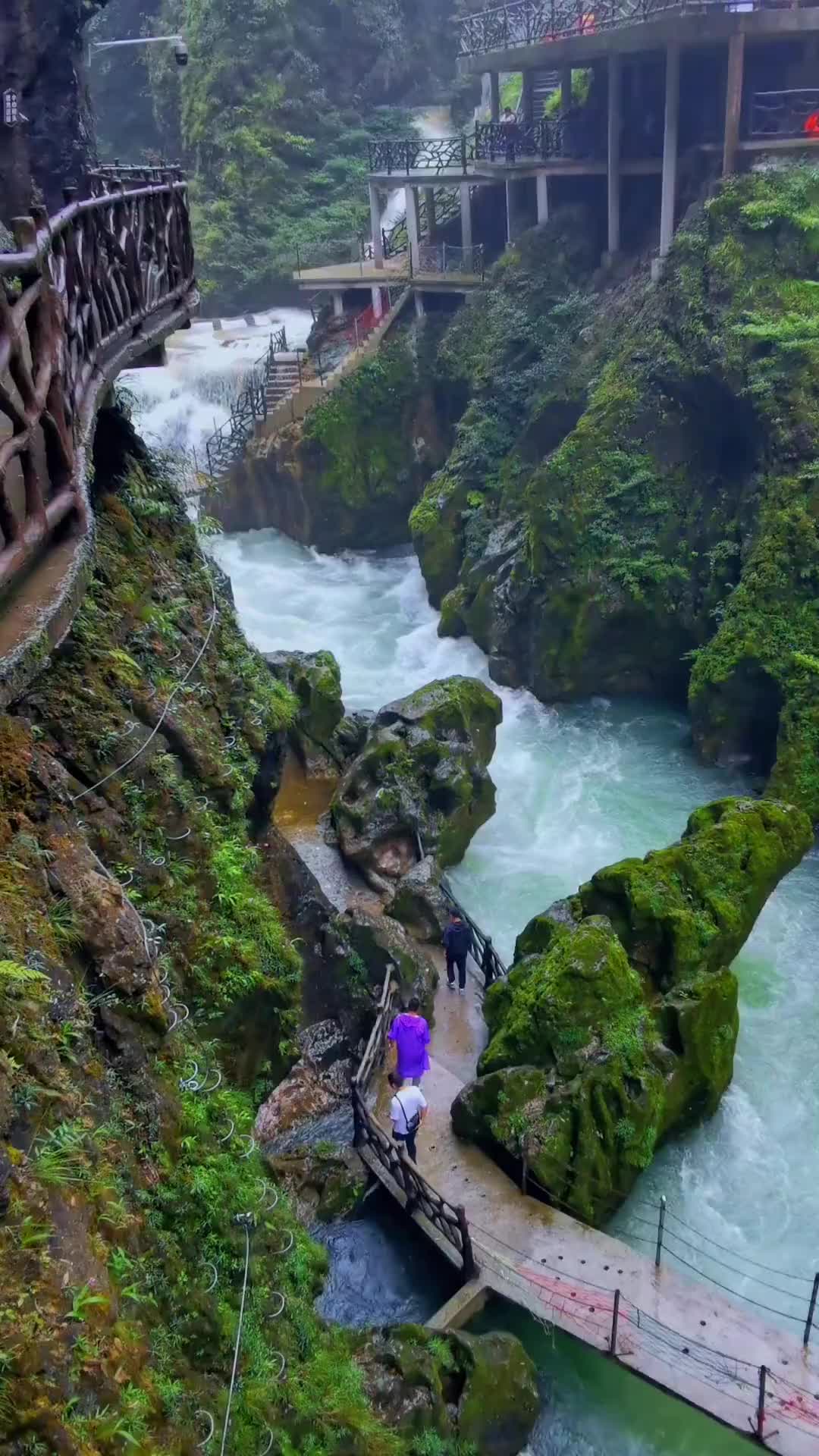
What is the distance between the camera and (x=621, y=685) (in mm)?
20641

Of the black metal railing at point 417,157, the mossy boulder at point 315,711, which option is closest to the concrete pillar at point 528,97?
the black metal railing at point 417,157

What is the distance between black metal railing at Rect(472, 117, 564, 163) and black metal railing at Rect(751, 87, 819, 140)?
5572 millimetres

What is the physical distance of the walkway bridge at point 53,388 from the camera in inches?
184

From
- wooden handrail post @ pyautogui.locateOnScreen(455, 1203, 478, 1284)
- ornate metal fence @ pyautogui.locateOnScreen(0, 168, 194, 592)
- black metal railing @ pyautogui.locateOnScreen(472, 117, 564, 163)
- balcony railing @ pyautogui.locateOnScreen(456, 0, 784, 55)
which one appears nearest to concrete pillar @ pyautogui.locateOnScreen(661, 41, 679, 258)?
balcony railing @ pyautogui.locateOnScreen(456, 0, 784, 55)

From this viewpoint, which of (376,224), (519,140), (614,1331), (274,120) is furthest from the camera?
(274,120)

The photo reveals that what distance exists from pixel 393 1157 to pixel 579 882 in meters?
6.75

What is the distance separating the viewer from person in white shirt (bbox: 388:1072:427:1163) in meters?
9.73

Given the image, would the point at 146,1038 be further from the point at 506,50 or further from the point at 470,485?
the point at 506,50

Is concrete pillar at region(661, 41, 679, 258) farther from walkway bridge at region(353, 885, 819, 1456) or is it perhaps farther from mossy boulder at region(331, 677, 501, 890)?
walkway bridge at region(353, 885, 819, 1456)

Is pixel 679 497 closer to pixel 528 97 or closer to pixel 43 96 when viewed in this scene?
pixel 43 96

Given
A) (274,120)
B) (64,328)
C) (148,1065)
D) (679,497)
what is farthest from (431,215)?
(148,1065)

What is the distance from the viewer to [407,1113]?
384 inches

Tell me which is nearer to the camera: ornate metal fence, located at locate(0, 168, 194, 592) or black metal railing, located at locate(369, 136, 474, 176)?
ornate metal fence, located at locate(0, 168, 194, 592)

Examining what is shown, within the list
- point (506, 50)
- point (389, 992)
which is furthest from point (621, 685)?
point (506, 50)
